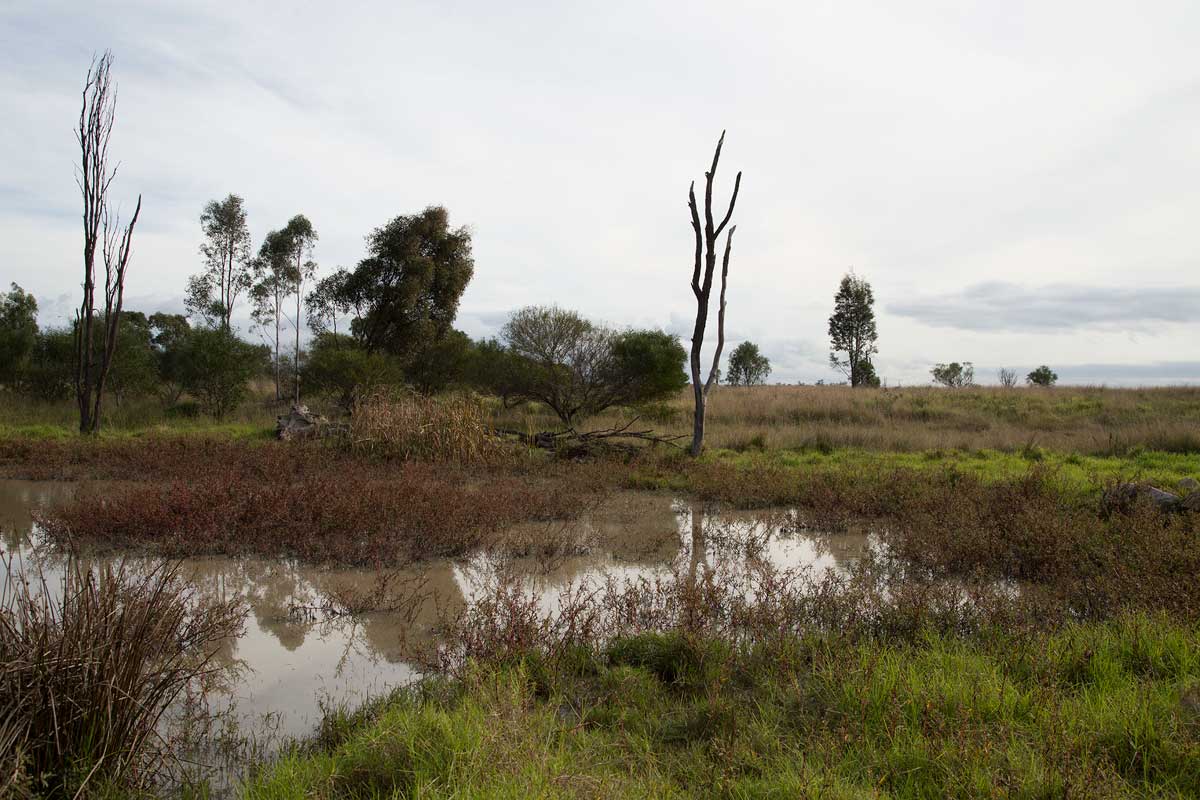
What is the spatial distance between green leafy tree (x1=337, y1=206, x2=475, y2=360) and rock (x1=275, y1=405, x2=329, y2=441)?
897 cm

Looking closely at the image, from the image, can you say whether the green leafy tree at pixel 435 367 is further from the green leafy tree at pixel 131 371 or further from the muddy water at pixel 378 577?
the muddy water at pixel 378 577

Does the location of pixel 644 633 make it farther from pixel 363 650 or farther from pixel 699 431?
pixel 699 431

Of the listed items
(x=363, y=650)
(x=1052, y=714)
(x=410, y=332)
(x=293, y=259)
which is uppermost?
(x=293, y=259)

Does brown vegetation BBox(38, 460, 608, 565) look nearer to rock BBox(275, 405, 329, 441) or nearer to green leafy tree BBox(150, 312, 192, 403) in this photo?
rock BBox(275, 405, 329, 441)

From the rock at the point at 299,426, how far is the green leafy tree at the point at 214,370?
6.50 metres

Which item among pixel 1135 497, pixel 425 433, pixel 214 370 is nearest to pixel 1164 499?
pixel 1135 497

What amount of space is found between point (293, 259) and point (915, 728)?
30125mm

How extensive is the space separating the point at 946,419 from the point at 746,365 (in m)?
33.7

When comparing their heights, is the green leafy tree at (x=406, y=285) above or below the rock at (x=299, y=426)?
above

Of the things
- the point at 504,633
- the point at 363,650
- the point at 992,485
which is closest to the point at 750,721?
the point at 504,633

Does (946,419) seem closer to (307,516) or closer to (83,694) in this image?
(307,516)

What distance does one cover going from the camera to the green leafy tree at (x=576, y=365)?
2216cm

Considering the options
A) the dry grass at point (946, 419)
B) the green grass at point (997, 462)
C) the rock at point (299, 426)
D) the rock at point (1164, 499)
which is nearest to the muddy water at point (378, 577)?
the rock at point (1164, 499)

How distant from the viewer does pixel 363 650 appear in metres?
5.09
